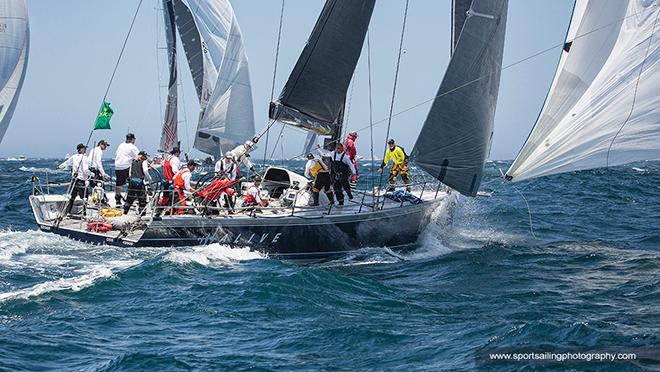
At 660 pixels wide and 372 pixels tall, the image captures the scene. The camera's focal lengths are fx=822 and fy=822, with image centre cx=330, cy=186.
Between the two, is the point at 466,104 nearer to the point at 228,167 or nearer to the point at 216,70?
the point at 228,167

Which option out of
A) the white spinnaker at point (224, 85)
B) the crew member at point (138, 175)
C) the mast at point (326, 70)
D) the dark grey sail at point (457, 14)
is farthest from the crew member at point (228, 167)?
A: the dark grey sail at point (457, 14)

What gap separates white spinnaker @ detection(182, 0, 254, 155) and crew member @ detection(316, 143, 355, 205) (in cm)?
757

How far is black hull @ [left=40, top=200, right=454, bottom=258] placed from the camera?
55.5ft

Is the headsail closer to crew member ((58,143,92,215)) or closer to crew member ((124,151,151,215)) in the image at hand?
crew member ((58,143,92,215))

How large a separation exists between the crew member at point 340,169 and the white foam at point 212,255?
8.18ft

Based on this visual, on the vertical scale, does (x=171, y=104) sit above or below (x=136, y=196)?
above

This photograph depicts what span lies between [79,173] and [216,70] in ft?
33.5

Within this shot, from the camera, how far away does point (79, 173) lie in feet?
63.9

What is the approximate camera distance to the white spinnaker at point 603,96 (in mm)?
11945

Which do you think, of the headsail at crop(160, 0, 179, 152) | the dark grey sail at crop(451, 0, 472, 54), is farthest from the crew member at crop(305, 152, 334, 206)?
the headsail at crop(160, 0, 179, 152)

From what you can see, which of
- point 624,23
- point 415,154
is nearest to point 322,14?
point 415,154

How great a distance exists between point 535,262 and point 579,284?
264cm

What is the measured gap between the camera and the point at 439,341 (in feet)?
35.0

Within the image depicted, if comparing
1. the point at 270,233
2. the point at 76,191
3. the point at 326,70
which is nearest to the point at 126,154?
the point at 76,191
